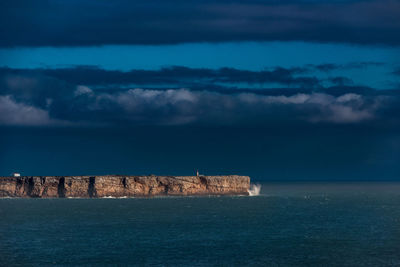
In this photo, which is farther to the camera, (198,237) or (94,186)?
(94,186)

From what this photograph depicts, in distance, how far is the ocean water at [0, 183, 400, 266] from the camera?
6419cm

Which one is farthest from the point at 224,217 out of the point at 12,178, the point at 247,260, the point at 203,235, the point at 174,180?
the point at 12,178

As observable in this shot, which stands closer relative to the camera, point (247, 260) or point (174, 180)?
point (247, 260)

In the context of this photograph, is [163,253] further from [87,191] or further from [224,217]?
[87,191]

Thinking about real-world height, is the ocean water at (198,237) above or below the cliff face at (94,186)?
below

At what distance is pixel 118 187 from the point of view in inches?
6506

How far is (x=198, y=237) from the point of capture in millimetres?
82000

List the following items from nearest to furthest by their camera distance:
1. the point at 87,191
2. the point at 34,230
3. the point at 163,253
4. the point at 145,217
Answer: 1. the point at 163,253
2. the point at 34,230
3. the point at 145,217
4. the point at 87,191

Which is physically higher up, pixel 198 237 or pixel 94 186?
pixel 94 186

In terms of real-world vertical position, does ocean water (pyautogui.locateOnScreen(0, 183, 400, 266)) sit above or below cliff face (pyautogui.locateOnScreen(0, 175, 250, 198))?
below

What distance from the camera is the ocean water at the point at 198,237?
211ft

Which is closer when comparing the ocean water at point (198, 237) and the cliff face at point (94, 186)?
the ocean water at point (198, 237)

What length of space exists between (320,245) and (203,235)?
16238 mm

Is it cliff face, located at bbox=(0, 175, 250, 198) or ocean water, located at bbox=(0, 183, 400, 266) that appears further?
cliff face, located at bbox=(0, 175, 250, 198)
